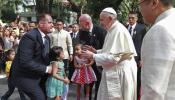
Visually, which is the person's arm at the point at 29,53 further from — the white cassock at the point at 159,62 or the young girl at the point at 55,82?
the white cassock at the point at 159,62

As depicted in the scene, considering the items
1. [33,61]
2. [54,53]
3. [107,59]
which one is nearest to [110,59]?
[107,59]

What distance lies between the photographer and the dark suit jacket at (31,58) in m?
6.40

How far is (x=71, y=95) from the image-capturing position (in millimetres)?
11734

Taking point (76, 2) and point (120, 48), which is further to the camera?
point (76, 2)

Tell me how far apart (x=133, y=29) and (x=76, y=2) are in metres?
21.6

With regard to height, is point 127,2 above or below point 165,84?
below

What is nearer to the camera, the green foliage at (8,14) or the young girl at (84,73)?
the young girl at (84,73)

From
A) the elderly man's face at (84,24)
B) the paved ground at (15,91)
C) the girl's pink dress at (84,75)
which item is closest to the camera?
the elderly man's face at (84,24)

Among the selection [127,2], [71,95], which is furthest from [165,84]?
[127,2]

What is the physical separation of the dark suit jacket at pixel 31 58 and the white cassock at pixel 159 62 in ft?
11.7

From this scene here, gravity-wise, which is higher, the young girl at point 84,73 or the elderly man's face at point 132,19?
the elderly man's face at point 132,19

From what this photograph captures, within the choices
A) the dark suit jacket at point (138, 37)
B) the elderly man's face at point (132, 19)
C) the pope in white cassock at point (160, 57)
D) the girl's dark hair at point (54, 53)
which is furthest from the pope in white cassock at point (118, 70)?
the elderly man's face at point (132, 19)

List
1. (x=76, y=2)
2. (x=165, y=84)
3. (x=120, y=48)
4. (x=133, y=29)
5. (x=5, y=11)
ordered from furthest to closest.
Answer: (x=5, y=11)
(x=76, y=2)
(x=133, y=29)
(x=120, y=48)
(x=165, y=84)

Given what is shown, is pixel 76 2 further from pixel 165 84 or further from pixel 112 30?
pixel 165 84
